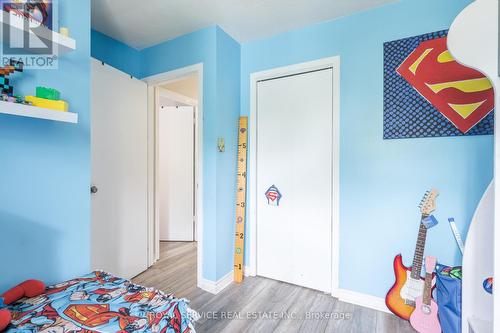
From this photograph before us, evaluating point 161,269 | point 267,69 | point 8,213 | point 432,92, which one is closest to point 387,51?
point 432,92

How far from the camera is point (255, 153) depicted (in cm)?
253

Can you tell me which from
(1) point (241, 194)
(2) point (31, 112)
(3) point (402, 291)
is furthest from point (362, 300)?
(2) point (31, 112)

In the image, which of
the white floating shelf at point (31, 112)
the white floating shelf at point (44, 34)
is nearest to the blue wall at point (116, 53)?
the white floating shelf at point (44, 34)

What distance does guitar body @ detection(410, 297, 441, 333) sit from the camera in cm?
Result: 164

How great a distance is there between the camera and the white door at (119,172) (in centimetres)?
213

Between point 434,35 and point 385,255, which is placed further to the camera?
point 385,255

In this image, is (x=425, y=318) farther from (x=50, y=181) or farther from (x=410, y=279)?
(x=50, y=181)

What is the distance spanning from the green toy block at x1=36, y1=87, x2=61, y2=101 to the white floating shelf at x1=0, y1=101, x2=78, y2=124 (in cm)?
11

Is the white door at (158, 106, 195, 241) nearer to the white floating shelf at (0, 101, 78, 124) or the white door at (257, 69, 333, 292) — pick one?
the white door at (257, 69, 333, 292)

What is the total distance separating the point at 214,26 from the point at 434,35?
68.1 inches

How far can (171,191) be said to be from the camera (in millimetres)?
3703

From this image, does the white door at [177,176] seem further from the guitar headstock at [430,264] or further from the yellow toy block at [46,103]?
the guitar headstock at [430,264]

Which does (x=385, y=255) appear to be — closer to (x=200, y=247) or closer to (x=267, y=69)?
(x=200, y=247)

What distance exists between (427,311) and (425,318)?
5 cm
